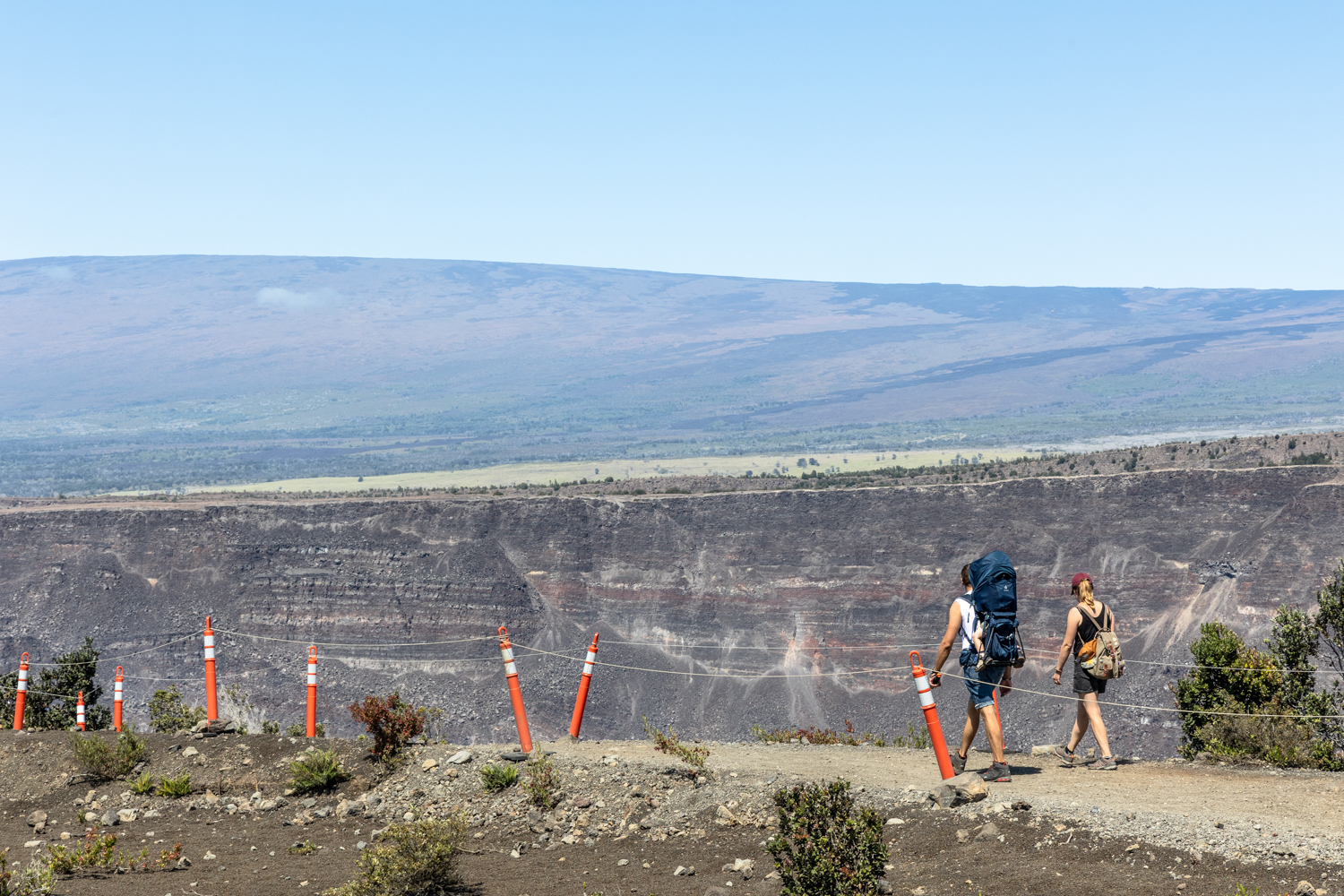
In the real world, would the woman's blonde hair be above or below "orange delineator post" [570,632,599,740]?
above

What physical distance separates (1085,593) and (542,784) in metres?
4.88

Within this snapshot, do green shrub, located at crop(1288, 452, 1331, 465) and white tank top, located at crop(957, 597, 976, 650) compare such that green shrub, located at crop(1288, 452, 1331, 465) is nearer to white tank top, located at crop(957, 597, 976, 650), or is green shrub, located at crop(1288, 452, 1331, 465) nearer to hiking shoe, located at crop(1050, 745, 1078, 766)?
hiking shoe, located at crop(1050, 745, 1078, 766)

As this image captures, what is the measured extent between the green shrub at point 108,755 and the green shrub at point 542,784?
3.97m

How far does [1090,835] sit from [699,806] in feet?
9.23

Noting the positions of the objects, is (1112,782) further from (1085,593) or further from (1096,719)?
(1085,593)

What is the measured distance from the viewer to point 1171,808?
8055 mm

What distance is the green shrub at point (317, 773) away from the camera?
10.2 meters

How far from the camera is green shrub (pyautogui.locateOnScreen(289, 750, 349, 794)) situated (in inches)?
400

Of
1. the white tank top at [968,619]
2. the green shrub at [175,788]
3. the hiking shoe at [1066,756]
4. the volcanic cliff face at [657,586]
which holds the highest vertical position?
the white tank top at [968,619]

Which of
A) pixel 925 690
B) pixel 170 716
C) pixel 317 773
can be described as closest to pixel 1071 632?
pixel 925 690

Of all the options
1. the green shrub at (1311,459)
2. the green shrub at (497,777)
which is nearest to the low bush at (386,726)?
the green shrub at (497,777)

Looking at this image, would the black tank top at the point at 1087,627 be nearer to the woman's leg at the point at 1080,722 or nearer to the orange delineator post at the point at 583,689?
the woman's leg at the point at 1080,722

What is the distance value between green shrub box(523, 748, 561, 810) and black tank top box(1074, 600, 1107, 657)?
462 cm

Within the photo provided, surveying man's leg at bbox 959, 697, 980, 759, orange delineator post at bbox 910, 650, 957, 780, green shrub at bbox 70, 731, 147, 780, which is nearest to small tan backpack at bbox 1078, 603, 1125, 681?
man's leg at bbox 959, 697, 980, 759
